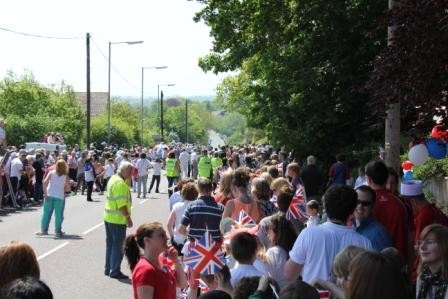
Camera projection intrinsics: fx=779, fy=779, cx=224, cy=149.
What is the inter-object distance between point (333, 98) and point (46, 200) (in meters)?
8.60

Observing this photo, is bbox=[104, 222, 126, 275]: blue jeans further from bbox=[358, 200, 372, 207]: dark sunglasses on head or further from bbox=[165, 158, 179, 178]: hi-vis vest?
bbox=[165, 158, 179, 178]: hi-vis vest

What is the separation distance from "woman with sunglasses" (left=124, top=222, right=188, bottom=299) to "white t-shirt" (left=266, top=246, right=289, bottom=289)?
781mm

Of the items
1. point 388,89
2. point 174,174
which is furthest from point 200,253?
point 174,174

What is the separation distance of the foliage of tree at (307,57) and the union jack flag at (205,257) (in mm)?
13020

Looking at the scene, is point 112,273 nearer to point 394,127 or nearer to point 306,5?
point 394,127

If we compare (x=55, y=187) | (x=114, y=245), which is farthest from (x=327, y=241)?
(x=55, y=187)

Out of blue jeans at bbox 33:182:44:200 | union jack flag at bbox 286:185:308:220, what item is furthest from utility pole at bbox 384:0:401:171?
blue jeans at bbox 33:182:44:200

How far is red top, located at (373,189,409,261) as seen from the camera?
25.5 ft

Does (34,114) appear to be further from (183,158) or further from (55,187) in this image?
(55,187)

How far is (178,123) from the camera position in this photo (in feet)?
476

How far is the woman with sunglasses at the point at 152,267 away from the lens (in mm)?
5895

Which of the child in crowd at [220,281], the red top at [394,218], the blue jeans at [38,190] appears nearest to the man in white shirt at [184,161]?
the blue jeans at [38,190]

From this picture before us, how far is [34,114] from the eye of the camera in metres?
58.3

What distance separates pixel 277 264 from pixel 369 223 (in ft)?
3.21
